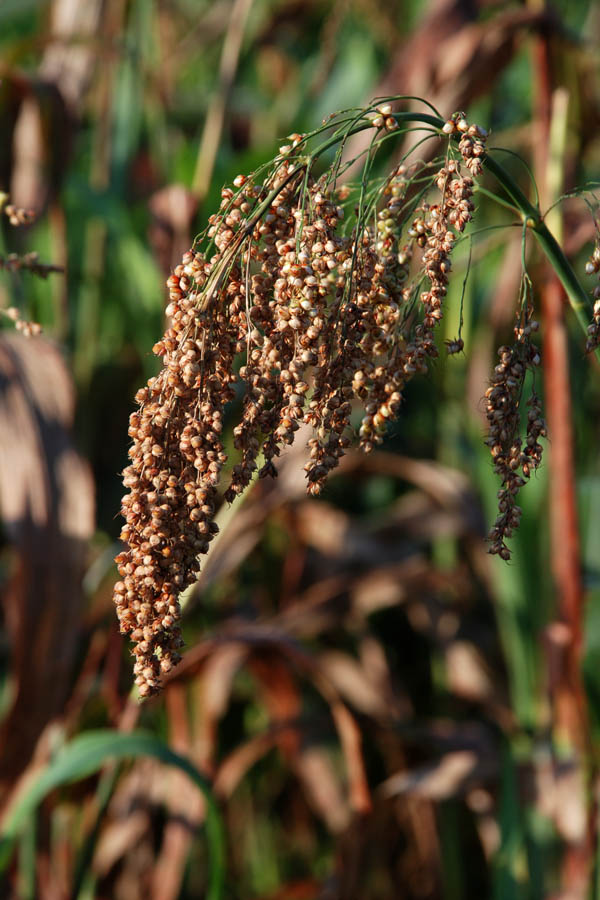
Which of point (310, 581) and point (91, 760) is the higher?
point (310, 581)

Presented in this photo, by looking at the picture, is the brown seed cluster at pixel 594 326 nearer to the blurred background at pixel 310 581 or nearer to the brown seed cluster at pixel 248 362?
the brown seed cluster at pixel 248 362

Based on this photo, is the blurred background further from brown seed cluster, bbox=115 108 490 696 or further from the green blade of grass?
brown seed cluster, bbox=115 108 490 696

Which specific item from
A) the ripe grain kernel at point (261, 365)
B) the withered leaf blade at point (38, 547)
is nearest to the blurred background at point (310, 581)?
the withered leaf blade at point (38, 547)

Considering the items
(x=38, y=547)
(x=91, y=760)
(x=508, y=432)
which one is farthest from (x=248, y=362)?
(x=38, y=547)

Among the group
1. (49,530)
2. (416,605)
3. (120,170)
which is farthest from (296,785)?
(120,170)

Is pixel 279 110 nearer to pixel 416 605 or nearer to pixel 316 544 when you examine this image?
pixel 316 544

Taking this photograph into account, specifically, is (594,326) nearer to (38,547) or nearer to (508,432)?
(508,432)
